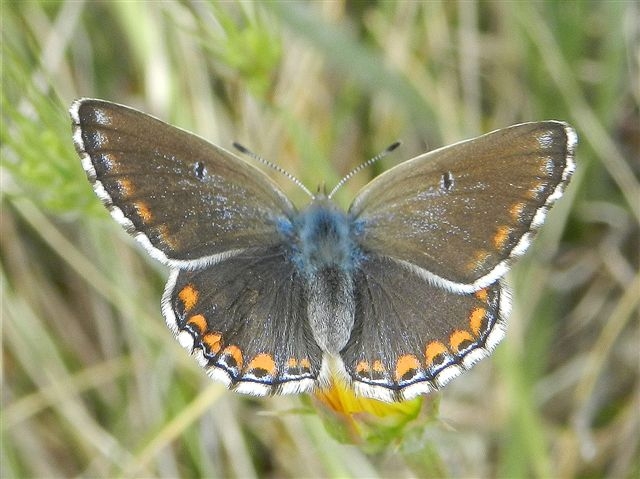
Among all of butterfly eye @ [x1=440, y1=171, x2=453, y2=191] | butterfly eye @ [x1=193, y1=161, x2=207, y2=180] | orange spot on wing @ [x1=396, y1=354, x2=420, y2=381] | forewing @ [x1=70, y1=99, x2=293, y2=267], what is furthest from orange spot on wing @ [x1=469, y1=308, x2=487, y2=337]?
butterfly eye @ [x1=193, y1=161, x2=207, y2=180]

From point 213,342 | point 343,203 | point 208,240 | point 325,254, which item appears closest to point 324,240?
point 325,254

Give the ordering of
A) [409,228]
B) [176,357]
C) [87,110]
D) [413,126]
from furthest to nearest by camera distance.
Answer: [413,126] < [176,357] < [409,228] < [87,110]

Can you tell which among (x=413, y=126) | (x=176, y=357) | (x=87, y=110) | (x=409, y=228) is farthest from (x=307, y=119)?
(x=87, y=110)

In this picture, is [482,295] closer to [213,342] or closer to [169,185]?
[213,342]

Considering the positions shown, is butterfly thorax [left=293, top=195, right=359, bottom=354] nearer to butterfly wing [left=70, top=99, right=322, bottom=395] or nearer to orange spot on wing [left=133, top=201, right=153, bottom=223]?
butterfly wing [left=70, top=99, right=322, bottom=395]

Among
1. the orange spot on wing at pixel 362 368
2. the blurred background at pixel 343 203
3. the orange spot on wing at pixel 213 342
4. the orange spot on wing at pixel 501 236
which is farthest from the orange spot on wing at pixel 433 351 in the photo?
the blurred background at pixel 343 203

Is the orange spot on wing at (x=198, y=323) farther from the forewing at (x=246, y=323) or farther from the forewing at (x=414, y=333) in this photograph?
the forewing at (x=414, y=333)

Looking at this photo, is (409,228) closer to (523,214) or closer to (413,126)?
(523,214)
